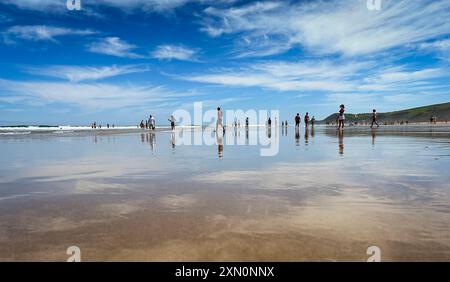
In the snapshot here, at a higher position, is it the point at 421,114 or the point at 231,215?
the point at 421,114

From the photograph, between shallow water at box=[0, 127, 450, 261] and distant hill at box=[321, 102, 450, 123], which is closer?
shallow water at box=[0, 127, 450, 261]

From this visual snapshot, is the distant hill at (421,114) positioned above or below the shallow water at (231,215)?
above

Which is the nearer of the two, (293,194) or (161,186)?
(293,194)

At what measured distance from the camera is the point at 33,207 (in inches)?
164

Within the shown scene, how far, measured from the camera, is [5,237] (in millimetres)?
3074

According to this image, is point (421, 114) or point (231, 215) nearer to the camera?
point (231, 215)

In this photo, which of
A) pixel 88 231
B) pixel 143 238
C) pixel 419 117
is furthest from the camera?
pixel 419 117

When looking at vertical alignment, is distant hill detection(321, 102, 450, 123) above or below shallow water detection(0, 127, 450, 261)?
above

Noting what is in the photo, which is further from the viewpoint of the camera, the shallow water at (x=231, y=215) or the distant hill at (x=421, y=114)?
the distant hill at (x=421, y=114)
